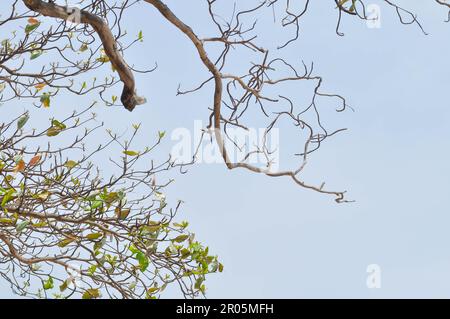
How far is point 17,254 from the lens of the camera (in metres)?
3.49

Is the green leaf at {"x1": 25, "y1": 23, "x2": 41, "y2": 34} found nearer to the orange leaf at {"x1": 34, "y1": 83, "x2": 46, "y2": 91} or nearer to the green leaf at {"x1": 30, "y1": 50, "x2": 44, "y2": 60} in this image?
the green leaf at {"x1": 30, "y1": 50, "x2": 44, "y2": 60}

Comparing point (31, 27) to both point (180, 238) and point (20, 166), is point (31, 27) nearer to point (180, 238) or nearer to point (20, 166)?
point (20, 166)

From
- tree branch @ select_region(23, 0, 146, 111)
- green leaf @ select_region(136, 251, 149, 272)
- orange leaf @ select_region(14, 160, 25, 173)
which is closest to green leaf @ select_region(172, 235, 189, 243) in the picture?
green leaf @ select_region(136, 251, 149, 272)

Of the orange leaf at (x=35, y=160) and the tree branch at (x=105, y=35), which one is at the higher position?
the tree branch at (x=105, y=35)

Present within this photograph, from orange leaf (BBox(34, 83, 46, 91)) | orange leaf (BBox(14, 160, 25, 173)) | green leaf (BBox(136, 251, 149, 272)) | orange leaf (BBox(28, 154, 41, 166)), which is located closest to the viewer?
green leaf (BBox(136, 251, 149, 272))

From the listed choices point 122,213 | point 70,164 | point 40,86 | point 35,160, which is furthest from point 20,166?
point 40,86

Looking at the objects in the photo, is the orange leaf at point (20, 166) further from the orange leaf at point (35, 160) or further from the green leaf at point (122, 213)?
the green leaf at point (122, 213)

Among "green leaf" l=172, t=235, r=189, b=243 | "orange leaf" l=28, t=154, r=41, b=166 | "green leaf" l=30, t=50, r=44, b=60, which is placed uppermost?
"green leaf" l=30, t=50, r=44, b=60

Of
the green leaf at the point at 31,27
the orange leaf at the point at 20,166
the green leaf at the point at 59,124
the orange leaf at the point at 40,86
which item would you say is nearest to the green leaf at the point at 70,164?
the green leaf at the point at 59,124

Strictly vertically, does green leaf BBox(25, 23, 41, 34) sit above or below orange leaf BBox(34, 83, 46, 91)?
above

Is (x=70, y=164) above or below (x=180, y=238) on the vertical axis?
above

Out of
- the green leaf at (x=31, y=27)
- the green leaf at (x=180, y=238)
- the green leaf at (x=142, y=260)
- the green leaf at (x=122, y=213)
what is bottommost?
the green leaf at (x=142, y=260)

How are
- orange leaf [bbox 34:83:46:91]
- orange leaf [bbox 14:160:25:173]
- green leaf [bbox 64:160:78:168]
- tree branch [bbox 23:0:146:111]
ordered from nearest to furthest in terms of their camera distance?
tree branch [bbox 23:0:146:111] < orange leaf [bbox 14:160:25:173] < green leaf [bbox 64:160:78:168] < orange leaf [bbox 34:83:46:91]

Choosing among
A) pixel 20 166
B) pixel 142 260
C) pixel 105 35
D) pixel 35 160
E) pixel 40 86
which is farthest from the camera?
pixel 40 86
